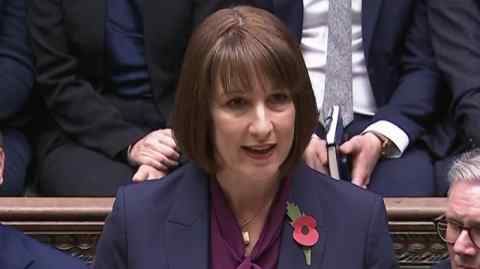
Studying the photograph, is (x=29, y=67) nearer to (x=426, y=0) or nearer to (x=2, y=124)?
(x=2, y=124)

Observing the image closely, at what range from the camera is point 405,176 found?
9.10ft

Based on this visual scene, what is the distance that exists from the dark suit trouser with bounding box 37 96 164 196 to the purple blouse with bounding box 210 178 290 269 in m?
0.66

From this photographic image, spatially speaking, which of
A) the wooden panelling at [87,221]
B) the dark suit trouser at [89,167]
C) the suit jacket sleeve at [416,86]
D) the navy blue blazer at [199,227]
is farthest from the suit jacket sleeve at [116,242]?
the suit jacket sleeve at [416,86]

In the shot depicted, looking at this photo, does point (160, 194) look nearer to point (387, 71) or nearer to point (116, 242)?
point (116, 242)

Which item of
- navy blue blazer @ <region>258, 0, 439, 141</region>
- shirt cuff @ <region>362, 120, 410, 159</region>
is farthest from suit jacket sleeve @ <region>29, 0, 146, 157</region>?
shirt cuff @ <region>362, 120, 410, 159</region>

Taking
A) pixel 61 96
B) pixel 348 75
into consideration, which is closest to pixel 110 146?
pixel 61 96

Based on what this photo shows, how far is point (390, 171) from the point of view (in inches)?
110

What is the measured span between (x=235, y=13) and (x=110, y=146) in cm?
90

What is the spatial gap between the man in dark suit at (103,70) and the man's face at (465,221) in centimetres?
102

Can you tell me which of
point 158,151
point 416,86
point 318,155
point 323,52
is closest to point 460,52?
point 416,86

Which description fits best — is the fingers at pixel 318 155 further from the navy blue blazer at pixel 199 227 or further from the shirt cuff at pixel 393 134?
the navy blue blazer at pixel 199 227

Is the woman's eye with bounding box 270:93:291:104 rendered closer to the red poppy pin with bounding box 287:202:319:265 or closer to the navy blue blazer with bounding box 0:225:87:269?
the red poppy pin with bounding box 287:202:319:265

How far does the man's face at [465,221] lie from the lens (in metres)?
2.04

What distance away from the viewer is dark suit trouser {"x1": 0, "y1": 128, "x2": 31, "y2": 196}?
2.85 meters
